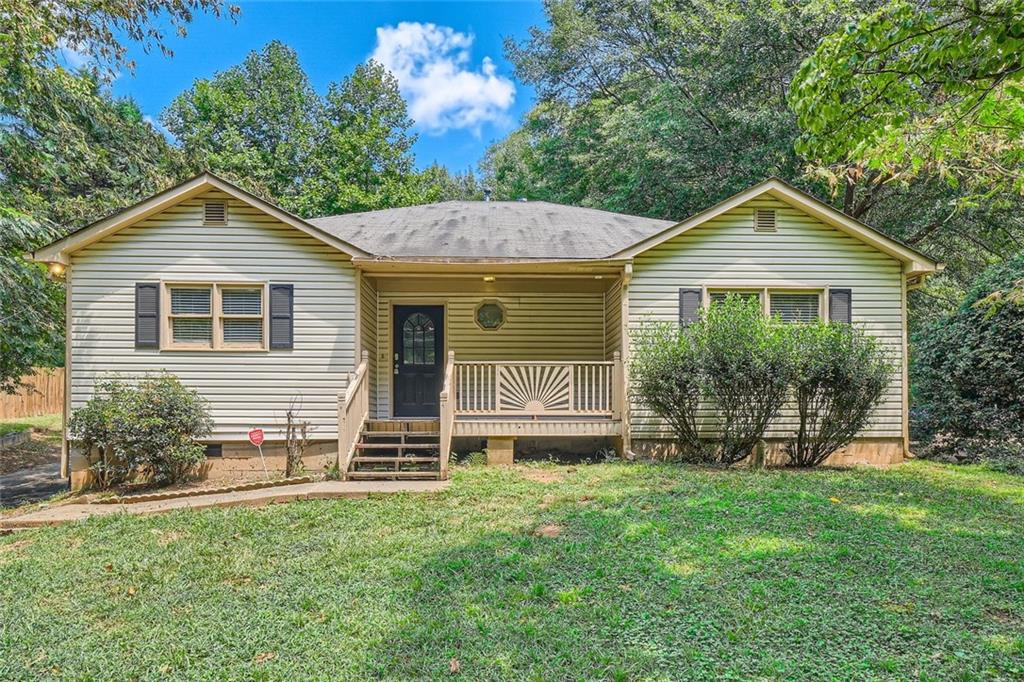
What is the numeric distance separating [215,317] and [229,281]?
60 cm

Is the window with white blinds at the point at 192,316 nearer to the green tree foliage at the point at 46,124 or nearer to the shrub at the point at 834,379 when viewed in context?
the green tree foliage at the point at 46,124

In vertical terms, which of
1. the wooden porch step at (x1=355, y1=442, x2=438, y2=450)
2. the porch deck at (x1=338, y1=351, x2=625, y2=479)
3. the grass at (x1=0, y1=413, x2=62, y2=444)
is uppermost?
the porch deck at (x1=338, y1=351, x2=625, y2=479)

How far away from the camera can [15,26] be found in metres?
7.30

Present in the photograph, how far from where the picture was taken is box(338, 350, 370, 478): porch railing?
7.48 metres

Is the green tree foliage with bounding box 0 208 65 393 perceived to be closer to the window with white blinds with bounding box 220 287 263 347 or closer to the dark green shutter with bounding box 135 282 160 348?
the dark green shutter with bounding box 135 282 160 348

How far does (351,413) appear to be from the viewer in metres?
7.90

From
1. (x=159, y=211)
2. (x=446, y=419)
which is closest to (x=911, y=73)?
(x=446, y=419)

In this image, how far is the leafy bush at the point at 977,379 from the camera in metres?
8.79

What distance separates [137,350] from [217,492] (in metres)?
3.04

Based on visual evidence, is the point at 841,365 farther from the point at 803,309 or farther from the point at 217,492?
the point at 217,492

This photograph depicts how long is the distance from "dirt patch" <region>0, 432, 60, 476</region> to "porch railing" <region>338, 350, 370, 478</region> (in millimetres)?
8333

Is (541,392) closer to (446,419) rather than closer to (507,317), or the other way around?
(446,419)

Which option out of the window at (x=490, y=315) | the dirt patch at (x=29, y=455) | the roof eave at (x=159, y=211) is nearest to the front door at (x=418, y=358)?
the window at (x=490, y=315)

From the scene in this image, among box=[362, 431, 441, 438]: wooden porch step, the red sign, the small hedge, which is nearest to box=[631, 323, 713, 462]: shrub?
the small hedge
